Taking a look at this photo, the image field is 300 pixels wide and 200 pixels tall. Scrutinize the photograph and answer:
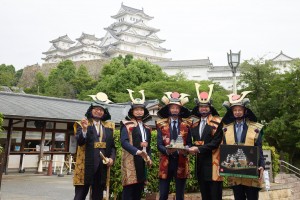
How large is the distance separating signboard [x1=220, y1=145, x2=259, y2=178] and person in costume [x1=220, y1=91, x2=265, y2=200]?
130 millimetres

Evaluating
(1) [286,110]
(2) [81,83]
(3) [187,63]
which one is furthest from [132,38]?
(1) [286,110]

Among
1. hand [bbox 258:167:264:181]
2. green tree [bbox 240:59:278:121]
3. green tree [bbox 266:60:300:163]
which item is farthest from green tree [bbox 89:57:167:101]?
hand [bbox 258:167:264:181]

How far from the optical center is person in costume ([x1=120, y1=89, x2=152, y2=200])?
470 centimetres

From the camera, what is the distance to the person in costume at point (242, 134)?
4.41 m

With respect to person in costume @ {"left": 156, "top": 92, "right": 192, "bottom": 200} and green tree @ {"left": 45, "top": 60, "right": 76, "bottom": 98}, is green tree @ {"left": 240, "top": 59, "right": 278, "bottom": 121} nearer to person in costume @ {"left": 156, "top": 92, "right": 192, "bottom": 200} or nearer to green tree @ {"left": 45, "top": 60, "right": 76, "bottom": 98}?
person in costume @ {"left": 156, "top": 92, "right": 192, "bottom": 200}

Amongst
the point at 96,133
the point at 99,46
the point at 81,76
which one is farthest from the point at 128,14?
the point at 96,133

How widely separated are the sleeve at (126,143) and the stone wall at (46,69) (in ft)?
141

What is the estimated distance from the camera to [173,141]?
4.63m

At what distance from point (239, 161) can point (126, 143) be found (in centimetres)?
167

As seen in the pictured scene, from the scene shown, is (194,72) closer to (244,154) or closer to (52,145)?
(52,145)

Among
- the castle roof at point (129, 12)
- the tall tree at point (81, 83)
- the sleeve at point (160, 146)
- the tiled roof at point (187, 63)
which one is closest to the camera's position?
the sleeve at point (160, 146)

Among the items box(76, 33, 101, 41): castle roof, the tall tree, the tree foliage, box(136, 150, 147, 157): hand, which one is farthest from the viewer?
box(76, 33, 101, 41): castle roof

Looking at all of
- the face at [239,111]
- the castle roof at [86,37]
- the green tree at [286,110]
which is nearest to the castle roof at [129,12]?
the castle roof at [86,37]

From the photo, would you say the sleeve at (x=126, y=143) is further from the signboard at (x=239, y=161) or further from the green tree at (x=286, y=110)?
the green tree at (x=286, y=110)
